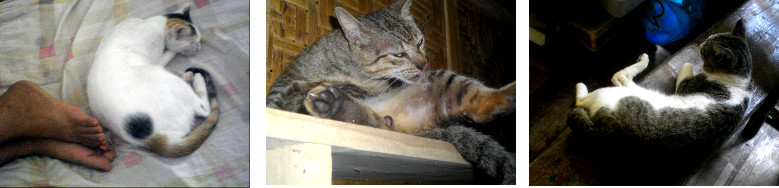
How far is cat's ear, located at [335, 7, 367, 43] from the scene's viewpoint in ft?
4.53

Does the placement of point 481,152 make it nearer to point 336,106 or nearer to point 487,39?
point 487,39

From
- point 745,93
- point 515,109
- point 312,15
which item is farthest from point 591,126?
point 312,15

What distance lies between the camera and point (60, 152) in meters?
1.24

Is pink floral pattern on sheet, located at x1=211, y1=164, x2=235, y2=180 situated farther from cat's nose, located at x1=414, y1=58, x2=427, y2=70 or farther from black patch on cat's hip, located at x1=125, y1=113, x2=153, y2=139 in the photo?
cat's nose, located at x1=414, y1=58, x2=427, y2=70

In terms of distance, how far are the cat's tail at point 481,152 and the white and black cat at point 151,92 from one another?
57 cm

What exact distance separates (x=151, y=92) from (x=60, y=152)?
25 cm

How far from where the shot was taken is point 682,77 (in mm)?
1436

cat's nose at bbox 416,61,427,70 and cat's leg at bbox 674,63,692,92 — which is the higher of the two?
cat's leg at bbox 674,63,692,92

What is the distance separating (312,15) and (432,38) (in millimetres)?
362

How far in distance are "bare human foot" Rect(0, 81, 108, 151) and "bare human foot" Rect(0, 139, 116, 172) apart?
1 centimetres

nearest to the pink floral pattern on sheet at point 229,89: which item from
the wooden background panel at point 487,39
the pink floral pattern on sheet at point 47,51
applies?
the pink floral pattern on sheet at point 47,51

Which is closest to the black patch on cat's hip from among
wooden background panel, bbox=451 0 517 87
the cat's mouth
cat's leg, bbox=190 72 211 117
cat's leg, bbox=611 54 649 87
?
cat's leg, bbox=190 72 211 117

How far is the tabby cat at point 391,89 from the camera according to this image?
130cm

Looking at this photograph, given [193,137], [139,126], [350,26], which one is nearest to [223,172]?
[193,137]
